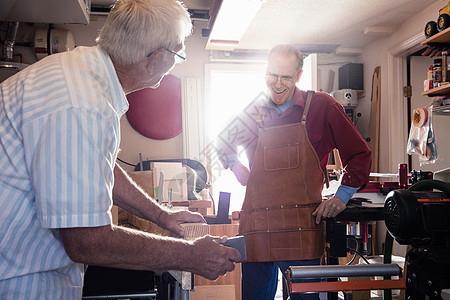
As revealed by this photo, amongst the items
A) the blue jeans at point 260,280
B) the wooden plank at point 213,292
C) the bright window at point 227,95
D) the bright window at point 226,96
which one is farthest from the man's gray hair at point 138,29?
the bright window at point 226,96

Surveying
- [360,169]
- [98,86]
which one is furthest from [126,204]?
[360,169]

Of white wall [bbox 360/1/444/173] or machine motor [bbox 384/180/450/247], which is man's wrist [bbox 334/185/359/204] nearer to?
machine motor [bbox 384/180/450/247]

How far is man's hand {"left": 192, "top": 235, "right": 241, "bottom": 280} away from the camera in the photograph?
105 centimetres

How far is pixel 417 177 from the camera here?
213 cm

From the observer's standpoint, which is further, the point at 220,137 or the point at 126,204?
the point at 220,137

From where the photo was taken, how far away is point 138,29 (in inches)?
44.4

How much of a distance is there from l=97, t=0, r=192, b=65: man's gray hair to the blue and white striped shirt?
0.12m

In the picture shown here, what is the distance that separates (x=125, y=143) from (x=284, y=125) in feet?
11.0

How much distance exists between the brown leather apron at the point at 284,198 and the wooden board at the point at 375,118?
11.4 ft

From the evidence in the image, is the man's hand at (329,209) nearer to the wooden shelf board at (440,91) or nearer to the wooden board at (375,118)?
the wooden shelf board at (440,91)

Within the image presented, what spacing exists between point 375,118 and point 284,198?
12.0 ft

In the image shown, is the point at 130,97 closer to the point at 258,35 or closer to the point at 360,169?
the point at 258,35

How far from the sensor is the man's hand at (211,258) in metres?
1.05

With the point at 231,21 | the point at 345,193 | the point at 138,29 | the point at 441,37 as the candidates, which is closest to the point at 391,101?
the point at 441,37
